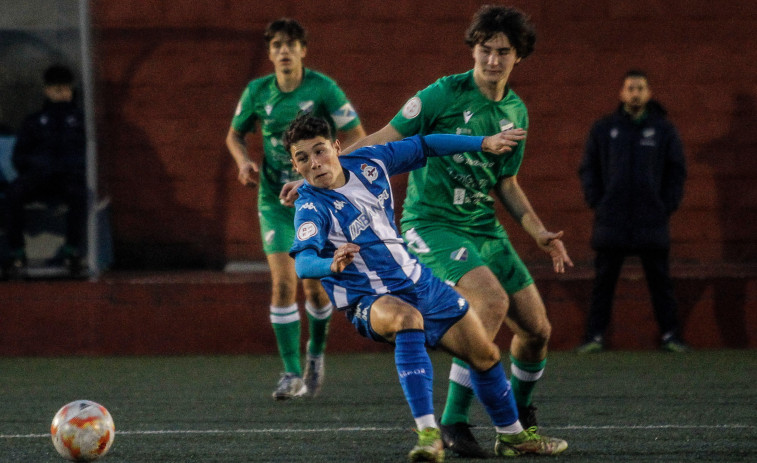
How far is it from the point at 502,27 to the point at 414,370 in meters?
1.46

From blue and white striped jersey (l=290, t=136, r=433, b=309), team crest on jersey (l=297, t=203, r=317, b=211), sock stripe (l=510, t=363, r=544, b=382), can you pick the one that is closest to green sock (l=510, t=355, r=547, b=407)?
sock stripe (l=510, t=363, r=544, b=382)

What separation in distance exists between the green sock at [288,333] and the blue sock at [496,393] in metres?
2.36

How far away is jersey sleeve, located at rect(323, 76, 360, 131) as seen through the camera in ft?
22.2

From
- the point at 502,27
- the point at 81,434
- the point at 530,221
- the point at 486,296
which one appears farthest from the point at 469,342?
the point at 81,434

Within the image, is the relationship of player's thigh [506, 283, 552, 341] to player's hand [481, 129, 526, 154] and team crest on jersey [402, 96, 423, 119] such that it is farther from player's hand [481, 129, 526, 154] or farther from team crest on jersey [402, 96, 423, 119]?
team crest on jersey [402, 96, 423, 119]

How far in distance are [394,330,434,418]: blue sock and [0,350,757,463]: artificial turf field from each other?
1.27 feet

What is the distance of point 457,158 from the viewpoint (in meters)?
4.86

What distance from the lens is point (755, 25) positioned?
9.55 meters

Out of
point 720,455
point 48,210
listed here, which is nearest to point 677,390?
point 720,455

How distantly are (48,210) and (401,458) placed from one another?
5.03 metres

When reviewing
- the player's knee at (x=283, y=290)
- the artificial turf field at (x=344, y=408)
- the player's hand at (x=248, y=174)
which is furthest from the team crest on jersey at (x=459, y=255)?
the player's knee at (x=283, y=290)

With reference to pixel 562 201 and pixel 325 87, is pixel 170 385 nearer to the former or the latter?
pixel 325 87

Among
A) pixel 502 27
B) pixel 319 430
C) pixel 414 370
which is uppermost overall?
pixel 502 27

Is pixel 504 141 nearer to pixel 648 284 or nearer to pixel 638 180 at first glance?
pixel 638 180
